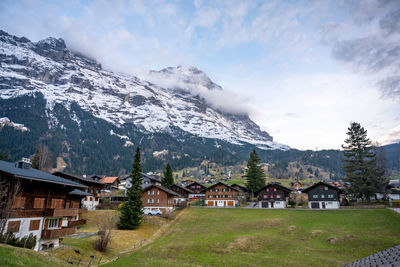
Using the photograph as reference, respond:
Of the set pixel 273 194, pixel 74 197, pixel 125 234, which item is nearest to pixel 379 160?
pixel 273 194

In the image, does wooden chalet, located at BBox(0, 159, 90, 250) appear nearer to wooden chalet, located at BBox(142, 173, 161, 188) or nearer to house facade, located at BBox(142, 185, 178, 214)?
house facade, located at BBox(142, 185, 178, 214)

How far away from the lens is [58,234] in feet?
108

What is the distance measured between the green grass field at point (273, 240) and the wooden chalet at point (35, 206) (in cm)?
985

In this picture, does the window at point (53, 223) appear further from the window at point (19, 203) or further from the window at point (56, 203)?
the window at point (19, 203)

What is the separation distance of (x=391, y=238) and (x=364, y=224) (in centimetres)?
1161

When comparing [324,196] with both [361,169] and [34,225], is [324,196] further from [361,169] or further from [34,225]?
[34,225]

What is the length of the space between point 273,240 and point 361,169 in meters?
47.4

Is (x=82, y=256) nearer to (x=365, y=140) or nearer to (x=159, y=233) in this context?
(x=159, y=233)

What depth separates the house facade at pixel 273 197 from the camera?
9081 centimetres

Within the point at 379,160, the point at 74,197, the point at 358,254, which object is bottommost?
the point at 358,254

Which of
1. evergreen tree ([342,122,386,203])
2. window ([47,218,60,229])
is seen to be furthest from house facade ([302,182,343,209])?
window ([47,218,60,229])

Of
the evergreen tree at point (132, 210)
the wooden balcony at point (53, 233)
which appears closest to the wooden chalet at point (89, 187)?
the evergreen tree at point (132, 210)

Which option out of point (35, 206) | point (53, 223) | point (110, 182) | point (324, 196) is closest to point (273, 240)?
point (53, 223)

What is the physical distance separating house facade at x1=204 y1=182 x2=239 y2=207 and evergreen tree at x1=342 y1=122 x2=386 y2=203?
41.2 metres
